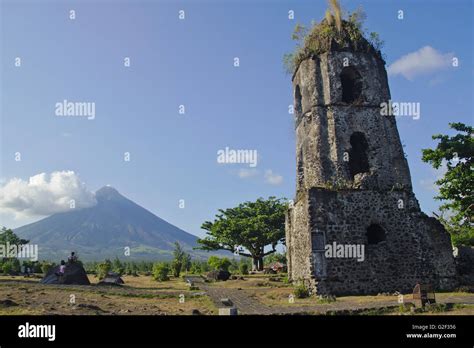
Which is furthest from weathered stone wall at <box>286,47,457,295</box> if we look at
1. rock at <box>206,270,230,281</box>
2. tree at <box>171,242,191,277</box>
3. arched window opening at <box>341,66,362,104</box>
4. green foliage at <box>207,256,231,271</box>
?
tree at <box>171,242,191,277</box>

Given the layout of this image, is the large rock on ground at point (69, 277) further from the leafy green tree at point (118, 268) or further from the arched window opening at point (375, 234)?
the leafy green tree at point (118, 268)

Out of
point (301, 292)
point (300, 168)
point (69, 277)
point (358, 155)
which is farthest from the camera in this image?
point (300, 168)

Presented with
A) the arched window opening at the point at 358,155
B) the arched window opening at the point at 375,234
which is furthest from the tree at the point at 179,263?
the arched window opening at the point at 375,234

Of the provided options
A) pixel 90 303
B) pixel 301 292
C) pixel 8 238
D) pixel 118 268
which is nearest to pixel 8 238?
pixel 8 238

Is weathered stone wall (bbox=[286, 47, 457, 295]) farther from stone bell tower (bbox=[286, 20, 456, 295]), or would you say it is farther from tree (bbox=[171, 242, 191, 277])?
tree (bbox=[171, 242, 191, 277])

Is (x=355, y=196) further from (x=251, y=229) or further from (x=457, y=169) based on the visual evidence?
(x=251, y=229)
